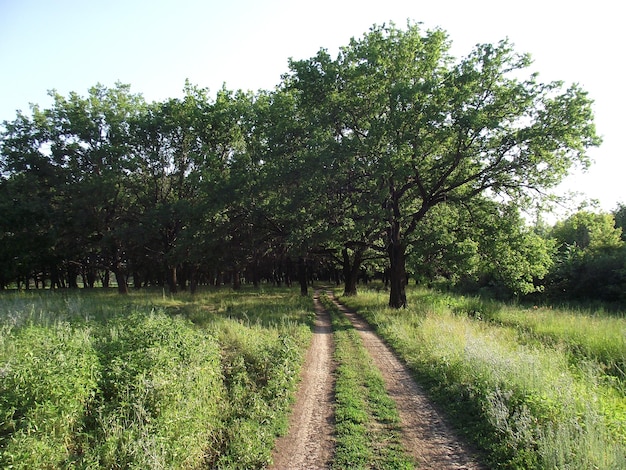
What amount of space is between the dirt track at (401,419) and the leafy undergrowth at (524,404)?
356mm

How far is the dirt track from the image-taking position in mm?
5266

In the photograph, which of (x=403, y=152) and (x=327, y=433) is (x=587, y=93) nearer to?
(x=403, y=152)

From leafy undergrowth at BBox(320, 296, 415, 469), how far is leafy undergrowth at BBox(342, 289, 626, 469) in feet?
3.63

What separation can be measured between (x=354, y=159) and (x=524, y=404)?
14580 mm

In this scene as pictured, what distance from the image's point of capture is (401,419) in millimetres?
6535

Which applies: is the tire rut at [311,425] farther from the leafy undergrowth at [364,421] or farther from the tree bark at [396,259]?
the tree bark at [396,259]

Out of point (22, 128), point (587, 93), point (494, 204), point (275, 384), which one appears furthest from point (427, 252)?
point (22, 128)

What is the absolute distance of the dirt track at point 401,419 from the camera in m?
5.27

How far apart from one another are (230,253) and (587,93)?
24.1m

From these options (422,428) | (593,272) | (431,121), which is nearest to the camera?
(422,428)

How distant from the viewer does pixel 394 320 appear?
50.9 ft

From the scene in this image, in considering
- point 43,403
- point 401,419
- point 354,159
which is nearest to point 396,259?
point 354,159

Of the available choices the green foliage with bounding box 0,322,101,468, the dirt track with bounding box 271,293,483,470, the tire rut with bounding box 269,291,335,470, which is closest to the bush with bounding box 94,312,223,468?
the green foliage with bounding box 0,322,101,468

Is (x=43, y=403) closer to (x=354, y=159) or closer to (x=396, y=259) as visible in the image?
(x=354, y=159)
